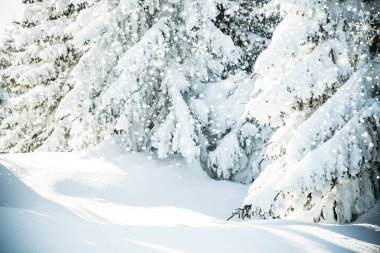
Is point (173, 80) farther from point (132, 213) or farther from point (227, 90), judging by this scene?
point (132, 213)

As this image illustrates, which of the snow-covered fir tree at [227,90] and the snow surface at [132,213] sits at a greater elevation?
the snow-covered fir tree at [227,90]

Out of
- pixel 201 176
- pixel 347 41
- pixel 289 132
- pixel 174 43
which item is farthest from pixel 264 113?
pixel 174 43

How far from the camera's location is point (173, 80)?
929cm

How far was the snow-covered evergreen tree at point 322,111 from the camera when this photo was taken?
4668mm

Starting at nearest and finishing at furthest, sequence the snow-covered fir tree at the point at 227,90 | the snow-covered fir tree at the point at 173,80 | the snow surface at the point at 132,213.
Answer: the snow surface at the point at 132,213, the snow-covered fir tree at the point at 227,90, the snow-covered fir tree at the point at 173,80

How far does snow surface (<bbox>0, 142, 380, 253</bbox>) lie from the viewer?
3.58m

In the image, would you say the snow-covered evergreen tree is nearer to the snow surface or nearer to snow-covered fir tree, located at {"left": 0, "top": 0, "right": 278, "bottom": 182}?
the snow surface

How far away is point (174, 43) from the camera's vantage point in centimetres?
963

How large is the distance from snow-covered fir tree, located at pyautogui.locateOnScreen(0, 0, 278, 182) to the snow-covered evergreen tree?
11.0 feet

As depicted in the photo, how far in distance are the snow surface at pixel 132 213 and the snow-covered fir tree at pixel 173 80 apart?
0.76 meters

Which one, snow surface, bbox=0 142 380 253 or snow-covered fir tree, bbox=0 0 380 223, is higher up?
snow-covered fir tree, bbox=0 0 380 223

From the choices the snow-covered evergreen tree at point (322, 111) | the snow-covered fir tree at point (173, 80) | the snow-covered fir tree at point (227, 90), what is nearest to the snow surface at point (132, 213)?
the snow-covered evergreen tree at point (322, 111)

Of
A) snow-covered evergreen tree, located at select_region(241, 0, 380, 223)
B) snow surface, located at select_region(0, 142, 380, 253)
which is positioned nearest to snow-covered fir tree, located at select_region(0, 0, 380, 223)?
snow-covered evergreen tree, located at select_region(241, 0, 380, 223)

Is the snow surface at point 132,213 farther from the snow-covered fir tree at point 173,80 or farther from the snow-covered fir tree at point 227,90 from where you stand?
the snow-covered fir tree at point 173,80
